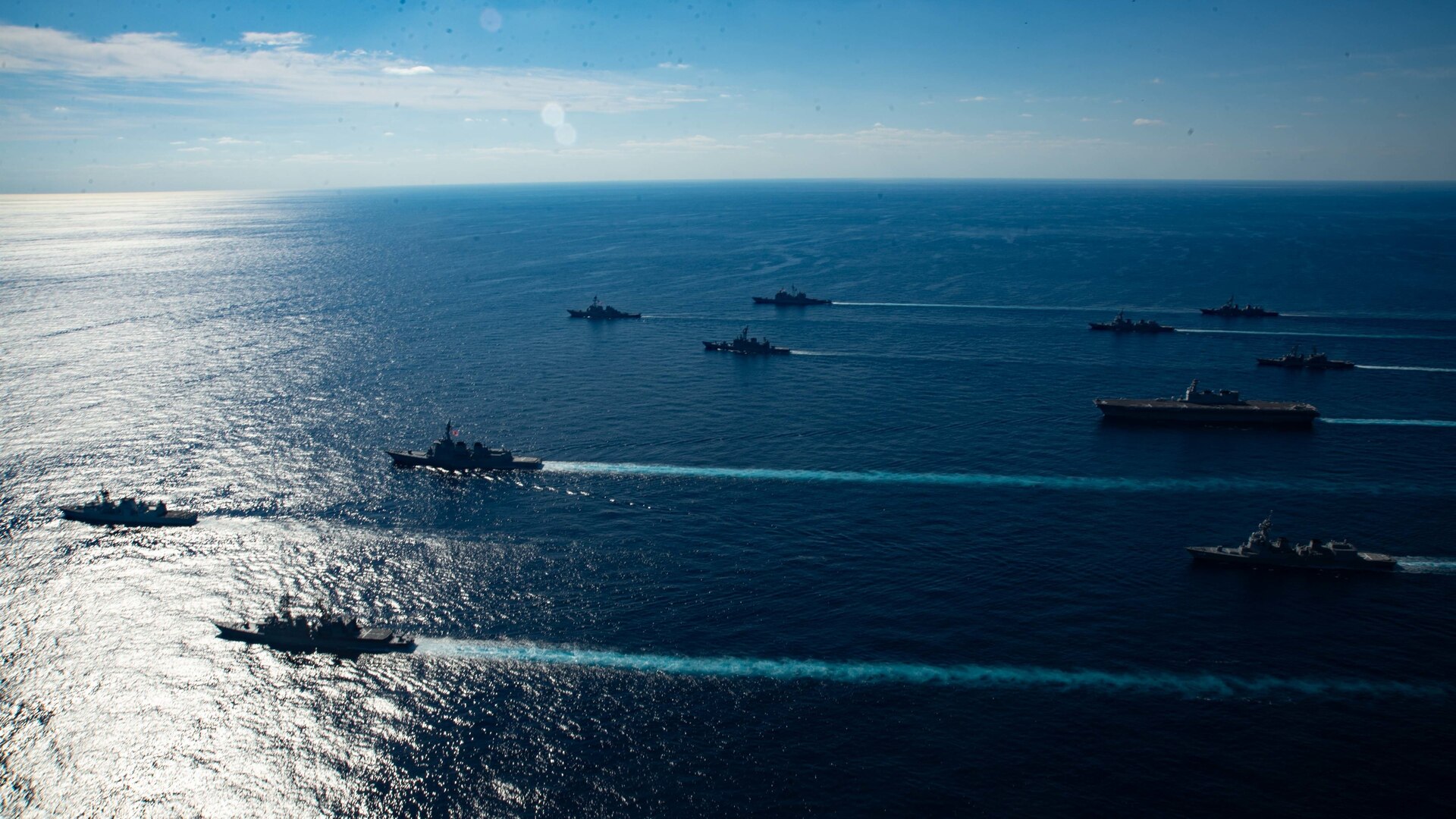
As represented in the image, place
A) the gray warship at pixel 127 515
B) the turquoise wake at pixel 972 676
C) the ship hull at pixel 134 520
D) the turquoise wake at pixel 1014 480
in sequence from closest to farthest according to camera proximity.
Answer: the turquoise wake at pixel 972 676 → the ship hull at pixel 134 520 → the gray warship at pixel 127 515 → the turquoise wake at pixel 1014 480

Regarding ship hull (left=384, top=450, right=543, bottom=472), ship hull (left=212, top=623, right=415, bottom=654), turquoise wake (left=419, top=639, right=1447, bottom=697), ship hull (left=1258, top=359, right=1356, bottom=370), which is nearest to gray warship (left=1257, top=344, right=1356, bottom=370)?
ship hull (left=1258, top=359, right=1356, bottom=370)

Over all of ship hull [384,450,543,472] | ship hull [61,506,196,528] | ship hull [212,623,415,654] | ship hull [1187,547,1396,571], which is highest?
ship hull [384,450,543,472]

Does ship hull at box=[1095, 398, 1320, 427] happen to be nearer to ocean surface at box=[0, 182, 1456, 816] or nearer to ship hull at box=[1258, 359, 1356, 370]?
ocean surface at box=[0, 182, 1456, 816]

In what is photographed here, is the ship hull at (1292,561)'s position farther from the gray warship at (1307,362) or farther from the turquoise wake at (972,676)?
the gray warship at (1307,362)

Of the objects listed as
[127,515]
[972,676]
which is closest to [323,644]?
[127,515]

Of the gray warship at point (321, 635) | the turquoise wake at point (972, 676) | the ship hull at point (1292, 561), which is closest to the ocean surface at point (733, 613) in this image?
the turquoise wake at point (972, 676)

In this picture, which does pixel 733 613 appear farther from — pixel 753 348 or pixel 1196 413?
pixel 753 348
